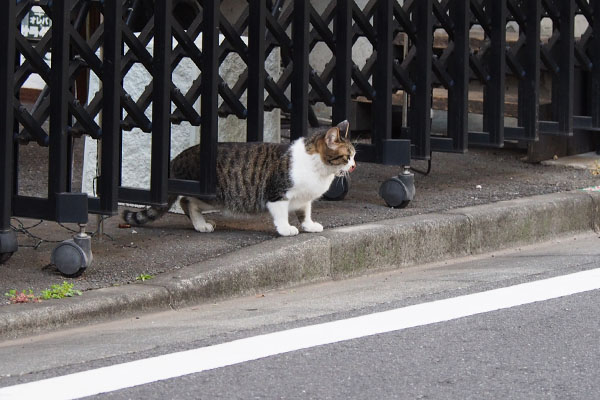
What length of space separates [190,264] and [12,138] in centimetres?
113

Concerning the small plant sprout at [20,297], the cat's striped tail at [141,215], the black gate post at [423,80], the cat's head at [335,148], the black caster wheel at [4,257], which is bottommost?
the small plant sprout at [20,297]

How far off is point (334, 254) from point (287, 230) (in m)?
0.33

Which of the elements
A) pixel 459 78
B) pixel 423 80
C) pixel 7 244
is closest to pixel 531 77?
pixel 459 78

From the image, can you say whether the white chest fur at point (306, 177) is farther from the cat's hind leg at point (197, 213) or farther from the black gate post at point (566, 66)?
the black gate post at point (566, 66)

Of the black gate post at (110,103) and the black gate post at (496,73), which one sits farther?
the black gate post at (496,73)

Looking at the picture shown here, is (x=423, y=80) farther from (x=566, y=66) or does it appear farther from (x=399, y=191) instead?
(x=566, y=66)

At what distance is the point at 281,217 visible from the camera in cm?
707

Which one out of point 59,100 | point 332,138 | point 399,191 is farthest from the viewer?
point 399,191

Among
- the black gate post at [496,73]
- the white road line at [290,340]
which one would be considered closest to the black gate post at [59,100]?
the white road line at [290,340]

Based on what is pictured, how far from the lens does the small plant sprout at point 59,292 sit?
19.0ft

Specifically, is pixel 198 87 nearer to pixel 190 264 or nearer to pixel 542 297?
pixel 190 264

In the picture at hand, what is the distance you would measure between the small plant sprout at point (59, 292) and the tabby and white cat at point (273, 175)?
4.92 ft

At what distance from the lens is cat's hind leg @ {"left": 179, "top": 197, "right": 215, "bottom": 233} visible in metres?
7.31

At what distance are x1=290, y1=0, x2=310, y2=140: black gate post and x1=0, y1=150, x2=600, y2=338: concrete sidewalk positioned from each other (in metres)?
0.60
